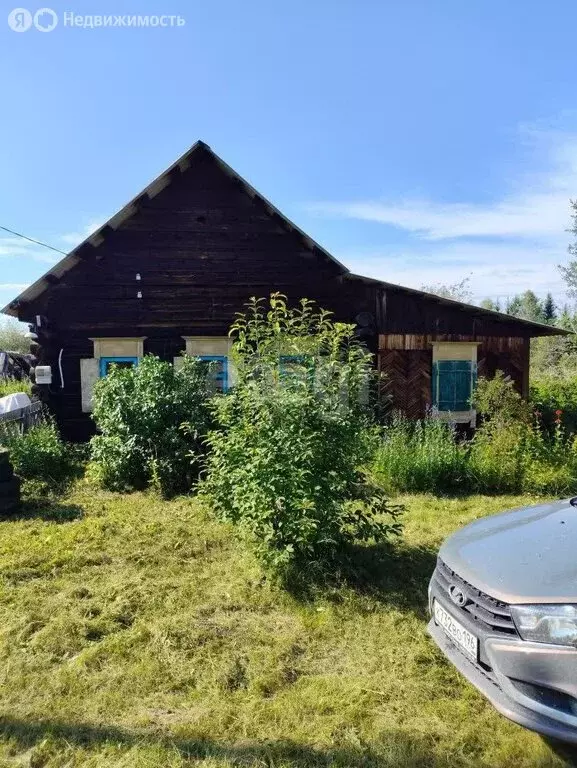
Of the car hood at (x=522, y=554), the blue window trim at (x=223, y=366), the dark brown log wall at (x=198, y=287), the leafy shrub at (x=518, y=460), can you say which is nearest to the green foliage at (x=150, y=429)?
Result: the blue window trim at (x=223, y=366)

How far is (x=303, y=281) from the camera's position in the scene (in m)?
11.0

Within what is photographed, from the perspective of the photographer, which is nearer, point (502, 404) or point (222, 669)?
point (222, 669)

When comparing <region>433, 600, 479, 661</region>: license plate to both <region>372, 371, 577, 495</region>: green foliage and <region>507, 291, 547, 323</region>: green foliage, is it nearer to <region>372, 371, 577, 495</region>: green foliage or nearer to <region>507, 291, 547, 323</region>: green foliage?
<region>372, 371, 577, 495</region>: green foliage

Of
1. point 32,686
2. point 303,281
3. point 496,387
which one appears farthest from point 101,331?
point 32,686

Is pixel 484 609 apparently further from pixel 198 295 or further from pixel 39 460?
pixel 198 295

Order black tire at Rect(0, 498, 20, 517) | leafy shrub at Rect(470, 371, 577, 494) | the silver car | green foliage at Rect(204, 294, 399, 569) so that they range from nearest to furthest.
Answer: the silver car → green foliage at Rect(204, 294, 399, 569) → black tire at Rect(0, 498, 20, 517) → leafy shrub at Rect(470, 371, 577, 494)

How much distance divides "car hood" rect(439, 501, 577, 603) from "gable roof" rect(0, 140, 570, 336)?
25.6ft

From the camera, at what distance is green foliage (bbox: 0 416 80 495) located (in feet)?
26.0

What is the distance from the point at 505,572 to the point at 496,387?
21.6 feet

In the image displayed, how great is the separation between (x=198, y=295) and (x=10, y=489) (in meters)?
5.58

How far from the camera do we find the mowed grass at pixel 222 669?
104 inches

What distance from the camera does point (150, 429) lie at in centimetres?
757

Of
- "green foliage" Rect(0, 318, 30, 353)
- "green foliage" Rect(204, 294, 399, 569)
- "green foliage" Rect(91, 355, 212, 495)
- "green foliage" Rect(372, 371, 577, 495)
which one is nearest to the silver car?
"green foliage" Rect(204, 294, 399, 569)

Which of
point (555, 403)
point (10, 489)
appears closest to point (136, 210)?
point (10, 489)
